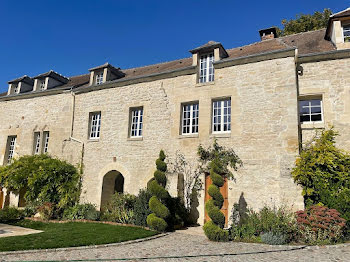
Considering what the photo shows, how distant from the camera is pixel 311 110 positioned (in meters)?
10.4

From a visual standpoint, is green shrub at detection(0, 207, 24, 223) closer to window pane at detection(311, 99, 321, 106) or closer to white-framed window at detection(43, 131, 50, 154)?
white-framed window at detection(43, 131, 50, 154)

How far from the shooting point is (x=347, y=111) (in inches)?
382

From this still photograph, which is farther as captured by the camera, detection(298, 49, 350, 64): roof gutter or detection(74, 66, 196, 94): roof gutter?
detection(74, 66, 196, 94): roof gutter

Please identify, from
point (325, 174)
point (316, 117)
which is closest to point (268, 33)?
point (316, 117)

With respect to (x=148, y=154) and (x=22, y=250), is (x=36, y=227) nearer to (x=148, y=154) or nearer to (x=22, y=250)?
(x=22, y=250)

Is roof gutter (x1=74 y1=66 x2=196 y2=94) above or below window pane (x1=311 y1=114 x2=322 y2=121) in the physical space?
above

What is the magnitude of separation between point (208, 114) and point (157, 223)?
15.1 ft

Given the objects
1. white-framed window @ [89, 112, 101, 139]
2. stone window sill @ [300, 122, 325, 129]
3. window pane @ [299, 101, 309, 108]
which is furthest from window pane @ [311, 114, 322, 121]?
white-framed window @ [89, 112, 101, 139]

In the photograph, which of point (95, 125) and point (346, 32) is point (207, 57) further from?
point (95, 125)

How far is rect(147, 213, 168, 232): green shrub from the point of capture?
9058 millimetres

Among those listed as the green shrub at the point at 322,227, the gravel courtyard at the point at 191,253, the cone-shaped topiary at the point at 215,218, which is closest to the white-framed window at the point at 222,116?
the cone-shaped topiary at the point at 215,218

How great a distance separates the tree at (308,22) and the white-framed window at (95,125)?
13383 mm

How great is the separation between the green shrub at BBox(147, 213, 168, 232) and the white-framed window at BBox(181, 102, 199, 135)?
12.9ft

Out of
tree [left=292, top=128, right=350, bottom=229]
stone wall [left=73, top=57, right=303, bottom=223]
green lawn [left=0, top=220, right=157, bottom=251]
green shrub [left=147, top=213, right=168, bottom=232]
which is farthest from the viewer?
stone wall [left=73, top=57, right=303, bottom=223]
